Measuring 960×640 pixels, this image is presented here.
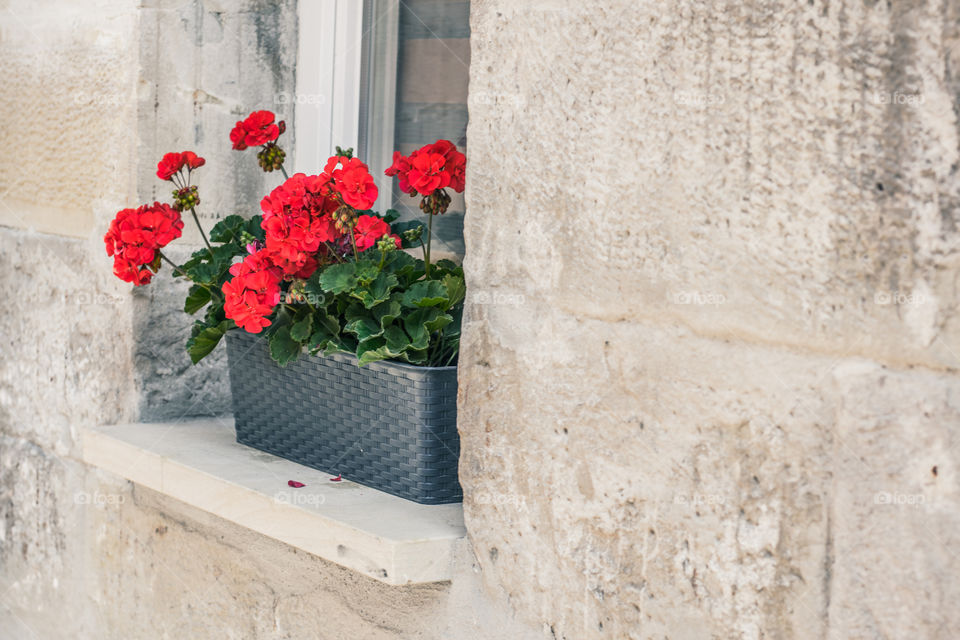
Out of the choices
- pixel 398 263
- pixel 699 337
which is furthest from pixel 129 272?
pixel 699 337

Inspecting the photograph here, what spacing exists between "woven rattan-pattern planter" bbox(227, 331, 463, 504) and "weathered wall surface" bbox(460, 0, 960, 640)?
151mm

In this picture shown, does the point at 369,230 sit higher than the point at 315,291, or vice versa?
the point at 369,230

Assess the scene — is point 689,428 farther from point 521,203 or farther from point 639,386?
point 521,203

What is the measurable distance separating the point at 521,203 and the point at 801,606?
0.64 meters

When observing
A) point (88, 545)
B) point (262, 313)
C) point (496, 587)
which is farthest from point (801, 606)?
point (88, 545)

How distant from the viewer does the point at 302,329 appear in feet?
5.65

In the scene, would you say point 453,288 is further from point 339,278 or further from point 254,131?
point 254,131

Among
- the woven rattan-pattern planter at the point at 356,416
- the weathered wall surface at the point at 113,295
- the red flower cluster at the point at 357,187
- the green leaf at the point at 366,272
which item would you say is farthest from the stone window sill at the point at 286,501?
the red flower cluster at the point at 357,187

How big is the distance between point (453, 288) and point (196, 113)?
0.91m

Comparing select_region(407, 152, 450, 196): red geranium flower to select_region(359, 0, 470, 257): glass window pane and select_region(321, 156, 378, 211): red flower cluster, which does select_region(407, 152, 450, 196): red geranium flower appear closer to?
select_region(321, 156, 378, 211): red flower cluster

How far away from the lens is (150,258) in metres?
1.86

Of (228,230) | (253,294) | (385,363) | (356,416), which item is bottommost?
(356,416)

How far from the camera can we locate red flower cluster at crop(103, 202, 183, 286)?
6.07 ft

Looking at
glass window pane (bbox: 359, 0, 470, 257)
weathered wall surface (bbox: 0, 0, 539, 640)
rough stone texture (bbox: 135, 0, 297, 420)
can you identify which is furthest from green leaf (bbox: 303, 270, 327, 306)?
rough stone texture (bbox: 135, 0, 297, 420)
